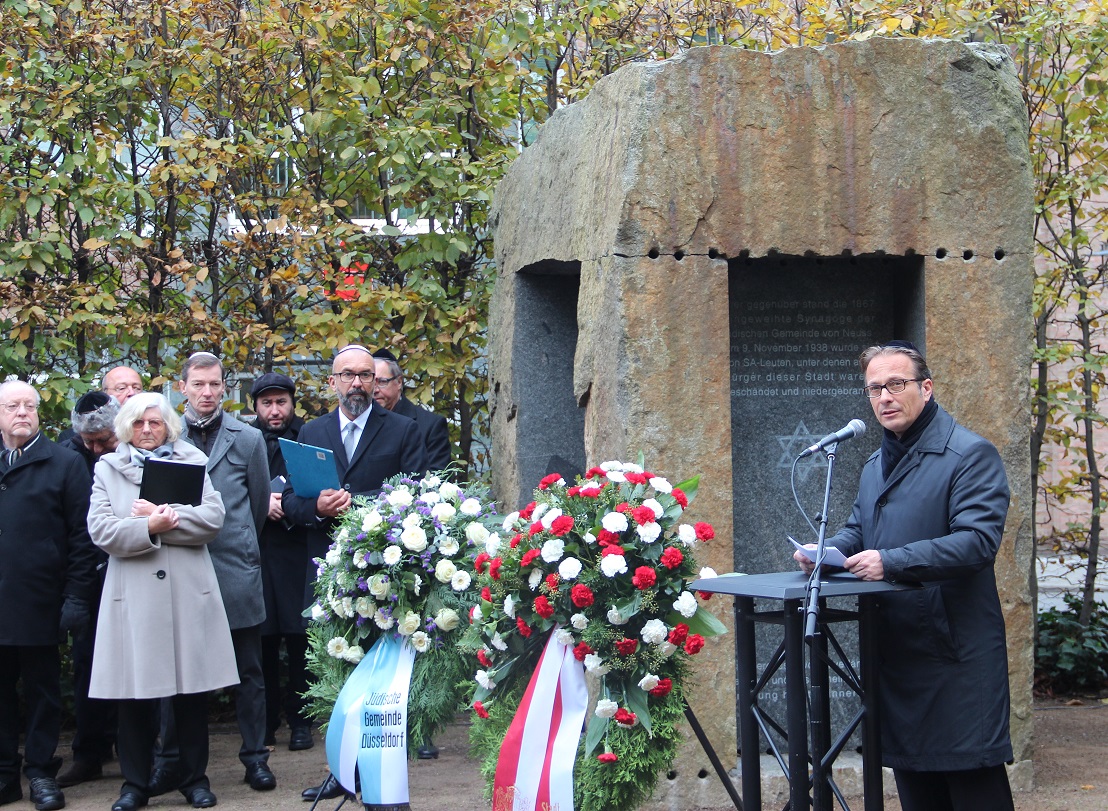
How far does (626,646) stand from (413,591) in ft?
3.77

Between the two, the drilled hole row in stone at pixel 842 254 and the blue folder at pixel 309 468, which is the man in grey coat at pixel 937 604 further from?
the blue folder at pixel 309 468

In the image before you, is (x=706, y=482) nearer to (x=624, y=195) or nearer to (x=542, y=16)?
(x=624, y=195)

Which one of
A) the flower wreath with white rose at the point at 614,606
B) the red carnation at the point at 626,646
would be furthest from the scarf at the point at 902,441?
the red carnation at the point at 626,646

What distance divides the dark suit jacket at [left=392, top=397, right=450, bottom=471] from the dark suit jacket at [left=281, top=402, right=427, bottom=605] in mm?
104

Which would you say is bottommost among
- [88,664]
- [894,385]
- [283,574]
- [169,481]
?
[88,664]

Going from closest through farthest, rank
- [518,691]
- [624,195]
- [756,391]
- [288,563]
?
[518,691]
[624,195]
[756,391]
[288,563]

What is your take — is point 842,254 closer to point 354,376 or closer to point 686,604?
point 686,604

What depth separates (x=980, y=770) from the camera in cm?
380

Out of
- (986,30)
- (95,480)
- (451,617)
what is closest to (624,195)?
(451,617)

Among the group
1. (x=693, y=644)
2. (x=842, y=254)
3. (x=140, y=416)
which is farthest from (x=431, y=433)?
(x=693, y=644)

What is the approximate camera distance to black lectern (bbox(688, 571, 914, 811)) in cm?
370

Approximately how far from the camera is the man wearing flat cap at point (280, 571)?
6.88 meters

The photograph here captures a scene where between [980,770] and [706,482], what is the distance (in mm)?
1911

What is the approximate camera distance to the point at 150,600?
18.2 feet
